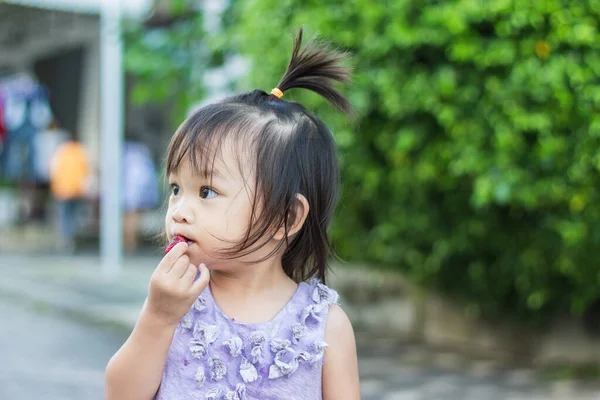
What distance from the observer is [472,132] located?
376 centimetres

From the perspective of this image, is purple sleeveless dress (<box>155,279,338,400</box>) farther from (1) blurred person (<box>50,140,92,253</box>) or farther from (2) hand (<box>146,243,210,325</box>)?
(1) blurred person (<box>50,140,92,253</box>)

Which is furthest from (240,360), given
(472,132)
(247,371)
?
(472,132)

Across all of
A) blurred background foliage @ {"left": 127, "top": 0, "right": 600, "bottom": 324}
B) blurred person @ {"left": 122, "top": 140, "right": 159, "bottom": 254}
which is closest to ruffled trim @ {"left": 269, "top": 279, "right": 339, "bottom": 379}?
blurred background foliage @ {"left": 127, "top": 0, "right": 600, "bottom": 324}

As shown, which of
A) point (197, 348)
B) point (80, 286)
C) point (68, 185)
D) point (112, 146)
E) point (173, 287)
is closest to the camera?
point (173, 287)

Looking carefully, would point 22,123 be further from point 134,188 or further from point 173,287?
point 173,287

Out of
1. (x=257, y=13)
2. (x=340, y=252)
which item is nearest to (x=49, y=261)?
(x=340, y=252)

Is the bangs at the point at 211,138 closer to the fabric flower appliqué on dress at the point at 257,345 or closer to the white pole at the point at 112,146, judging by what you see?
the fabric flower appliqué on dress at the point at 257,345

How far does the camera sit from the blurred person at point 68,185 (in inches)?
422

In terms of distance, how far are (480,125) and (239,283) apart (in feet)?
7.53

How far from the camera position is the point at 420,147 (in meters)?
4.14

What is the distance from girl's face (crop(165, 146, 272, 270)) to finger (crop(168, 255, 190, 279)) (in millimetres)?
47

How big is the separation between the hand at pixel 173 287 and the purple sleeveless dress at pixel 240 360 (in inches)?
3.9

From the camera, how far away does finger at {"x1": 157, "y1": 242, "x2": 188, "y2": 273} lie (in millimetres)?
1540

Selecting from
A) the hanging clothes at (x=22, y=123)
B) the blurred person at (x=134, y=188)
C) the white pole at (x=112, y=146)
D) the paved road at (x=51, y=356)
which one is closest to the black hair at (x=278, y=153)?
the paved road at (x=51, y=356)
